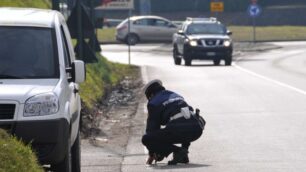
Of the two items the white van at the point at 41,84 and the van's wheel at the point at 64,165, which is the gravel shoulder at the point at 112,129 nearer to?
the white van at the point at 41,84

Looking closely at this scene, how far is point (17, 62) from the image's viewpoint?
11188 mm

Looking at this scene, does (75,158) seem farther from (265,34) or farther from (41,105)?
(265,34)

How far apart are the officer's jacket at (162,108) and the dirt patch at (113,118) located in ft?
6.47

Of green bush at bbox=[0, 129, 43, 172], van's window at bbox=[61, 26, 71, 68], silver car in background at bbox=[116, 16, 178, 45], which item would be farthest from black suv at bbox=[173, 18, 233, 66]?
green bush at bbox=[0, 129, 43, 172]

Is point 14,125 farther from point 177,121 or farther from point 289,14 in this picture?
point 289,14

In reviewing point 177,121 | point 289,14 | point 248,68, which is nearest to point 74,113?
point 177,121

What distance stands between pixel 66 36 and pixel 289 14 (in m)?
75.5

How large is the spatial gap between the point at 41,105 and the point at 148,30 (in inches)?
2180

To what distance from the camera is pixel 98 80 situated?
27.6 metres

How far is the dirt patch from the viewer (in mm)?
16594

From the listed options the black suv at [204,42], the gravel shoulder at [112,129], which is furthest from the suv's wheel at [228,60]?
the gravel shoulder at [112,129]

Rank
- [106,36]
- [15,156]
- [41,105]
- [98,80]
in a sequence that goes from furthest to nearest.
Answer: [106,36] → [98,80] → [41,105] → [15,156]

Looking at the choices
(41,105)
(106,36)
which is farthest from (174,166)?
(106,36)

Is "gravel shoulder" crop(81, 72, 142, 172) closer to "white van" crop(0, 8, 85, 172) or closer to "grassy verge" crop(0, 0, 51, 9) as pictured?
"white van" crop(0, 8, 85, 172)
